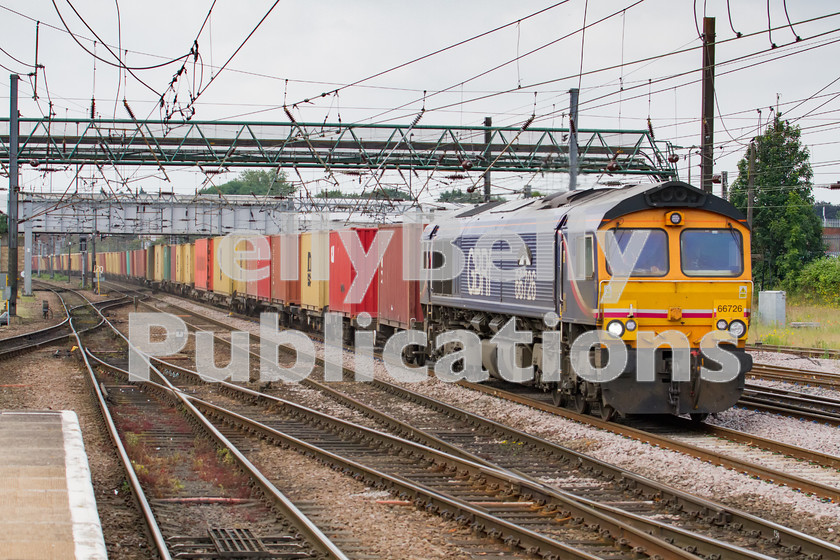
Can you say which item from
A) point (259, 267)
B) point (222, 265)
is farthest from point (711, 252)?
point (222, 265)

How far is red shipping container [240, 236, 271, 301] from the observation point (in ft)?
109

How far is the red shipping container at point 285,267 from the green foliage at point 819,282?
22.7 meters

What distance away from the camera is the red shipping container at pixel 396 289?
1991cm

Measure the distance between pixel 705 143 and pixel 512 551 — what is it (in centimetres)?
1650

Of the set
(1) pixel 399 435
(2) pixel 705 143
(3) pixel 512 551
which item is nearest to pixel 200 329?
(2) pixel 705 143

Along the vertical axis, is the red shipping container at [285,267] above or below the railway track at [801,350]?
above

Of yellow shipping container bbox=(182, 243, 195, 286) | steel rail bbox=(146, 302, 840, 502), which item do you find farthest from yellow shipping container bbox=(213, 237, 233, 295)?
steel rail bbox=(146, 302, 840, 502)

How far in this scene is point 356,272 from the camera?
2330cm

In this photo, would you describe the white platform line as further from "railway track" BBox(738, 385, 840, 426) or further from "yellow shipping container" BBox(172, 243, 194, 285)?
"yellow shipping container" BBox(172, 243, 194, 285)

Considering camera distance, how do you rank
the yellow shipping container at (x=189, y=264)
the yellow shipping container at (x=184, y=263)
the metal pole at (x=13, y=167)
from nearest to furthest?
1. the metal pole at (x=13, y=167)
2. the yellow shipping container at (x=189, y=264)
3. the yellow shipping container at (x=184, y=263)

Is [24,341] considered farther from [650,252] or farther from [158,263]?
[158,263]

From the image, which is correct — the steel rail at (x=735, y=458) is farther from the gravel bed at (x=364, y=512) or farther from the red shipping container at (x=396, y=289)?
the red shipping container at (x=396, y=289)

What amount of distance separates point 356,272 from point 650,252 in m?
12.1

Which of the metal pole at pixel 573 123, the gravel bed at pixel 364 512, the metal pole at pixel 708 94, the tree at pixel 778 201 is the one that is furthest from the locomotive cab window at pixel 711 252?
the tree at pixel 778 201
